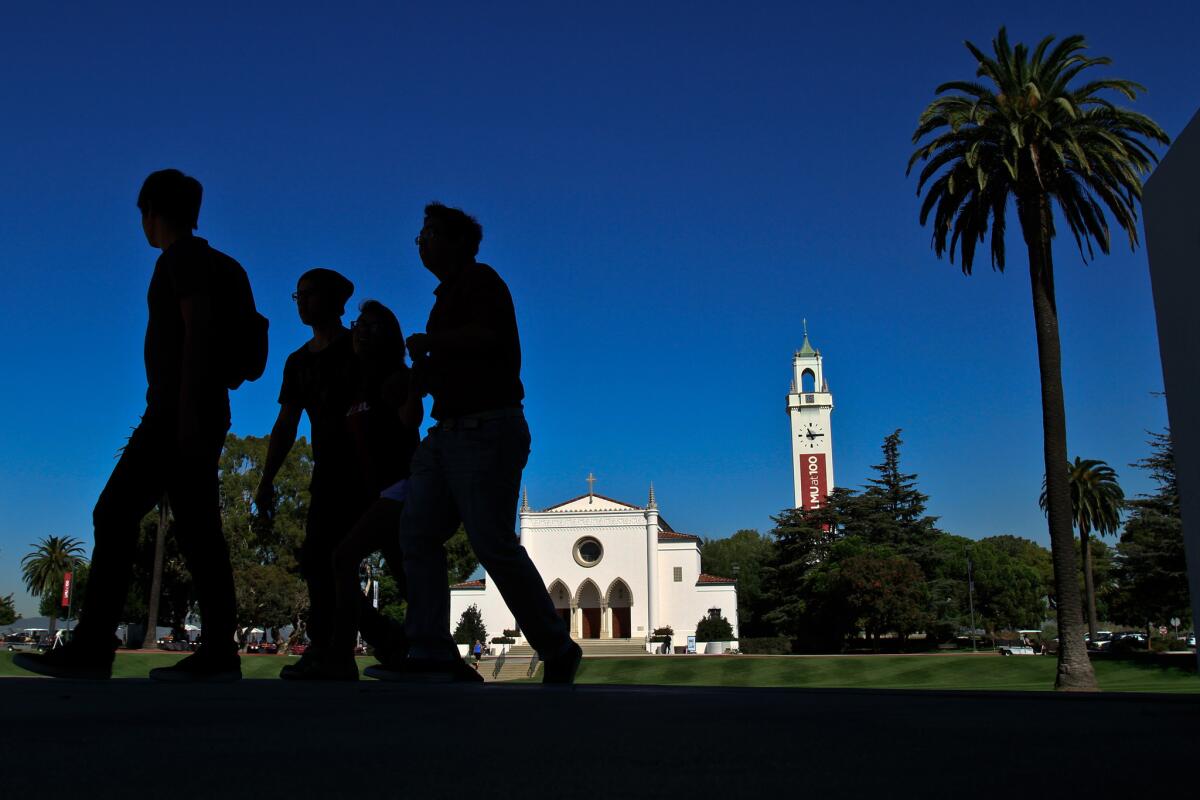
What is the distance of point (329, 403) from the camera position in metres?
5.88

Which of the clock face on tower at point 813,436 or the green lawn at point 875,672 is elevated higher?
the clock face on tower at point 813,436

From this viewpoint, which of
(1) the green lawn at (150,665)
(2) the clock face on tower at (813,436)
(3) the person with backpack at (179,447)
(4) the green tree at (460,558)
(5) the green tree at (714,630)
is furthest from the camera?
(2) the clock face on tower at (813,436)

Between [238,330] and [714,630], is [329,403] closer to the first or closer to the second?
[238,330]

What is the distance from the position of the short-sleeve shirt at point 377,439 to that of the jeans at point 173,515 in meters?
0.84

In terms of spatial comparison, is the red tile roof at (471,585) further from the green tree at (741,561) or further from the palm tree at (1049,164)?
the palm tree at (1049,164)

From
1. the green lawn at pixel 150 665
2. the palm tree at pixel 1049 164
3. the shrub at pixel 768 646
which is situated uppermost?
the palm tree at pixel 1049 164

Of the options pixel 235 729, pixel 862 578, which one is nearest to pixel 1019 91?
pixel 235 729

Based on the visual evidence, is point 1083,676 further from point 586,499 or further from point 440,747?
point 586,499

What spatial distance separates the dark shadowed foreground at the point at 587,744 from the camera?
1.69 metres

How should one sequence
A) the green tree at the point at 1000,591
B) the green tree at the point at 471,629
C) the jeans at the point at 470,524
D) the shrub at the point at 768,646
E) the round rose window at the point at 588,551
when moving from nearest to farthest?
1. the jeans at the point at 470,524
2. the shrub at the point at 768,646
3. the green tree at the point at 471,629
4. the round rose window at the point at 588,551
5. the green tree at the point at 1000,591

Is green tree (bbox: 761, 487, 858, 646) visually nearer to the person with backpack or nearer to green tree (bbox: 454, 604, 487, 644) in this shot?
green tree (bbox: 454, 604, 487, 644)

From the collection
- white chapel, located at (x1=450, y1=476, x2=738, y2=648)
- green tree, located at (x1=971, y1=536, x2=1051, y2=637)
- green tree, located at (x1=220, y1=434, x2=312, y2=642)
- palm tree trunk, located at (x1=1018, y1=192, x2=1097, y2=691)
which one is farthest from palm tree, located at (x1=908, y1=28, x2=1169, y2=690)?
green tree, located at (x1=971, y1=536, x2=1051, y2=637)

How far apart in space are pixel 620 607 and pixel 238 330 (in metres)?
57.9

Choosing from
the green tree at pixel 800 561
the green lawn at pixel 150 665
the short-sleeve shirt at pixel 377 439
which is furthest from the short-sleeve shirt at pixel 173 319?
the green tree at pixel 800 561
